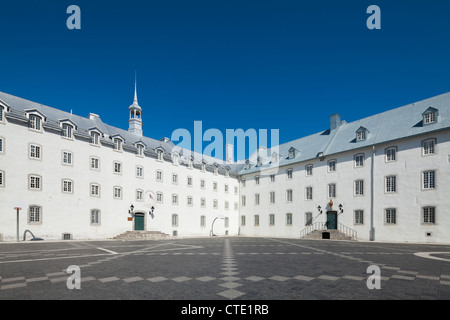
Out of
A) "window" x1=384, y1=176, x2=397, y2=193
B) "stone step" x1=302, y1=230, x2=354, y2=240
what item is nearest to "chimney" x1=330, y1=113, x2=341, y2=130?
"window" x1=384, y1=176, x2=397, y2=193

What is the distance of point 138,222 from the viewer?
1291 inches

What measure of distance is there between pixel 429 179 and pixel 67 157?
124 ft

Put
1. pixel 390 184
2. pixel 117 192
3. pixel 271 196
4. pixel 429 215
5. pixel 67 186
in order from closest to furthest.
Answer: pixel 429 215, pixel 67 186, pixel 390 184, pixel 117 192, pixel 271 196

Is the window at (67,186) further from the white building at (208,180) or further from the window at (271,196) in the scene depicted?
the window at (271,196)

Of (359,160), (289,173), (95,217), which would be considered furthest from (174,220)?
(359,160)

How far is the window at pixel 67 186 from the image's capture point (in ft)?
87.9

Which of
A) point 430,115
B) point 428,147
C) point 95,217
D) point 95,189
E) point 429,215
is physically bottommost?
point 95,217

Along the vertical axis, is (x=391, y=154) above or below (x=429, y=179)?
above

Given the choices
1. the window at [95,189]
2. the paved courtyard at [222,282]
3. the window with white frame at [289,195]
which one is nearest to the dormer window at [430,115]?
the window with white frame at [289,195]

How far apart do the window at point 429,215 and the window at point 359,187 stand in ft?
19.9

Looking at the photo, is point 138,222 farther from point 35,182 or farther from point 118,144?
point 35,182

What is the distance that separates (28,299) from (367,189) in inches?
1244
